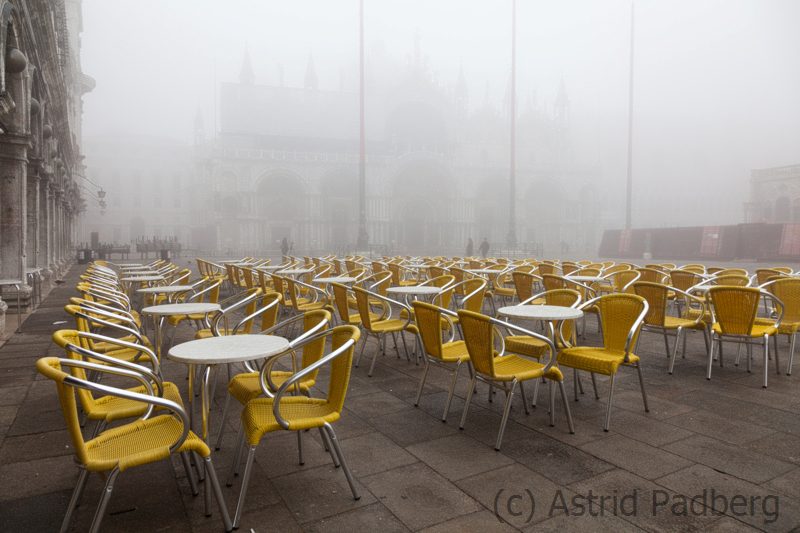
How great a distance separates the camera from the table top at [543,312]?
4102 mm

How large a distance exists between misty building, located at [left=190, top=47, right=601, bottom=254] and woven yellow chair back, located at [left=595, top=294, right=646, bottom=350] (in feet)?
118

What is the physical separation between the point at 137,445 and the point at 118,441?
13cm

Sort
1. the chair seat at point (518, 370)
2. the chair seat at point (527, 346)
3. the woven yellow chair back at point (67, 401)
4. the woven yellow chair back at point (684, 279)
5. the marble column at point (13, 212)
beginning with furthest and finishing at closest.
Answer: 1. the marble column at point (13, 212)
2. the woven yellow chair back at point (684, 279)
3. the chair seat at point (527, 346)
4. the chair seat at point (518, 370)
5. the woven yellow chair back at point (67, 401)

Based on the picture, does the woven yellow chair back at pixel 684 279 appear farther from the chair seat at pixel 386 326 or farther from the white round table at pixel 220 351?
the white round table at pixel 220 351

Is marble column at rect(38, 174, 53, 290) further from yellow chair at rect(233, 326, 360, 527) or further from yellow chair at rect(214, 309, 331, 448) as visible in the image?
yellow chair at rect(233, 326, 360, 527)

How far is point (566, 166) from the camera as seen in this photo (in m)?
58.2

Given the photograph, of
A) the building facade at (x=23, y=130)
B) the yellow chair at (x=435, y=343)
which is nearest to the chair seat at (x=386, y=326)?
the yellow chair at (x=435, y=343)

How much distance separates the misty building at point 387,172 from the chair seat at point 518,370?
119ft

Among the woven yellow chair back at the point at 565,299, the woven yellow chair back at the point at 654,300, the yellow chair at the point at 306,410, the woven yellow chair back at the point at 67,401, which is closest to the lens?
the woven yellow chair back at the point at 67,401

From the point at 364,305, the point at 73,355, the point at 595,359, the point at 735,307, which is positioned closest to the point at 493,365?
the point at 595,359

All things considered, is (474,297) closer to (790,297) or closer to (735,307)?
(735,307)

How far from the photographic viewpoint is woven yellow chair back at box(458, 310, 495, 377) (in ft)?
11.4

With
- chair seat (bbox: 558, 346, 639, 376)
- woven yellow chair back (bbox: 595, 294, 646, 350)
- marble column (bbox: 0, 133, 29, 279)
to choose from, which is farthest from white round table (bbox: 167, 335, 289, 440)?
marble column (bbox: 0, 133, 29, 279)

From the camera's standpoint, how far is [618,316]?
430 centimetres
